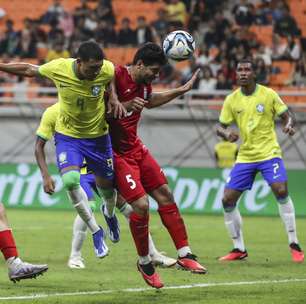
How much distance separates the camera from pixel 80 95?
10.8 metres

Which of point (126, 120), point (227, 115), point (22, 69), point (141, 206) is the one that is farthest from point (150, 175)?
point (227, 115)

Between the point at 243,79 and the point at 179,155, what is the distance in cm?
1139

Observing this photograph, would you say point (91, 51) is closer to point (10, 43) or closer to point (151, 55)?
point (151, 55)

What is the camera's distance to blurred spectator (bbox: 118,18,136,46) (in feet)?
90.6

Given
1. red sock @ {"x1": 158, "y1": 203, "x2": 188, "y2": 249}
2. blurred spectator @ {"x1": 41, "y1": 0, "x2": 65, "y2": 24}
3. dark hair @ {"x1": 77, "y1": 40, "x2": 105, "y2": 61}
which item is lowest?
blurred spectator @ {"x1": 41, "y1": 0, "x2": 65, "y2": 24}

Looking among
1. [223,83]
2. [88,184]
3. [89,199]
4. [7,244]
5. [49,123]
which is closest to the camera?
[7,244]

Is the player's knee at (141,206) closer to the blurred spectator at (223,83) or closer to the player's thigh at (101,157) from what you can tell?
the player's thigh at (101,157)

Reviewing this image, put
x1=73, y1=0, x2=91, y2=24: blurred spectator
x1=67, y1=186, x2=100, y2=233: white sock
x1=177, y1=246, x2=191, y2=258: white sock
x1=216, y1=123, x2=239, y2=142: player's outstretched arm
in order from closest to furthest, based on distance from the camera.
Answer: x1=177, y1=246, x2=191, y2=258: white sock → x1=67, y1=186, x2=100, y2=233: white sock → x1=216, y1=123, x2=239, y2=142: player's outstretched arm → x1=73, y1=0, x2=91, y2=24: blurred spectator

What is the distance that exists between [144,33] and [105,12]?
1.70m

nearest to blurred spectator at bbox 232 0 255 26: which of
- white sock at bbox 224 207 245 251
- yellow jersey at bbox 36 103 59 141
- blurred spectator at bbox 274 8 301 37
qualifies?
blurred spectator at bbox 274 8 301 37

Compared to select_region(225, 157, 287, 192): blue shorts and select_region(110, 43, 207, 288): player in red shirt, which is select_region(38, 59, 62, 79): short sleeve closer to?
select_region(110, 43, 207, 288): player in red shirt

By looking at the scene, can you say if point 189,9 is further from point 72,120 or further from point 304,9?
point 72,120

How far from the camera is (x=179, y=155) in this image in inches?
1001

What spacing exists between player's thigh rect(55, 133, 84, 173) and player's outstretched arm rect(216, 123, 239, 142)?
9.20 feet
